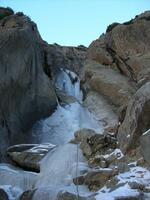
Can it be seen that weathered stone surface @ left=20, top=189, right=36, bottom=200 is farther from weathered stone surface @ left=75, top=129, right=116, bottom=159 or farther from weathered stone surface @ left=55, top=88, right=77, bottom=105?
weathered stone surface @ left=55, top=88, right=77, bottom=105

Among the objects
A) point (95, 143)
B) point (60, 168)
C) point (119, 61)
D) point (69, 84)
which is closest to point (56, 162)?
point (60, 168)

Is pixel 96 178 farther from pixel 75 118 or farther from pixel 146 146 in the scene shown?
pixel 75 118

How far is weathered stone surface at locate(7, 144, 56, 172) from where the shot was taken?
20688 millimetres

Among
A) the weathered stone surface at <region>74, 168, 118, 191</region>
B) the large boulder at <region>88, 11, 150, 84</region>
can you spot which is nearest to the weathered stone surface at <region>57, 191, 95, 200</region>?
the weathered stone surface at <region>74, 168, 118, 191</region>

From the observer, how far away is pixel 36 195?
15492 mm

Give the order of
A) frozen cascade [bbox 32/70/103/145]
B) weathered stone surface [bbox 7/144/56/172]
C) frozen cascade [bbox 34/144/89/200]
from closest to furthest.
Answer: frozen cascade [bbox 34/144/89/200] → weathered stone surface [bbox 7/144/56/172] → frozen cascade [bbox 32/70/103/145]

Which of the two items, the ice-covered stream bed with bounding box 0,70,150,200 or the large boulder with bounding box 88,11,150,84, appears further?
the large boulder with bounding box 88,11,150,84

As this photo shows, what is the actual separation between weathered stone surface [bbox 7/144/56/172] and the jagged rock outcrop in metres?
13.5

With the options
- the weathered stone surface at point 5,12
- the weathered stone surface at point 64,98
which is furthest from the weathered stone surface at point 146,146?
the weathered stone surface at point 5,12

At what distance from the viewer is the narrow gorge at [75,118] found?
51.7ft

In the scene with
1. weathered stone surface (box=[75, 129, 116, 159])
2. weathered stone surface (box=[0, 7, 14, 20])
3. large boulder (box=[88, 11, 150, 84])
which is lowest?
weathered stone surface (box=[75, 129, 116, 159])

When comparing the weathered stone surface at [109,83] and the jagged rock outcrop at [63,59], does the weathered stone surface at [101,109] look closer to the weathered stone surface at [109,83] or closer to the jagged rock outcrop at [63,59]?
the weathered stone surface at [109,83]

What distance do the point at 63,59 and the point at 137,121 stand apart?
2596 cm

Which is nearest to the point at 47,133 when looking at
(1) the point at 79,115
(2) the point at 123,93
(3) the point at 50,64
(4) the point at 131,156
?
(1) the point at 79,115
